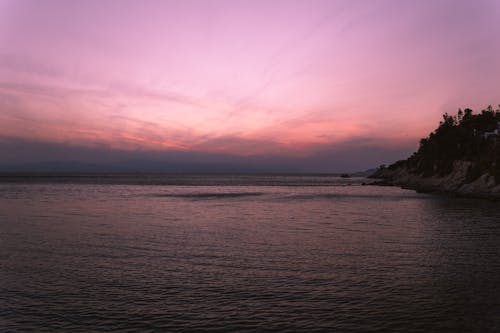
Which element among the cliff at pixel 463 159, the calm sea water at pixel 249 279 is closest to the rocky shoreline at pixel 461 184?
the cliff at pixel 463 159

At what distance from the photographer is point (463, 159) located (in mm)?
109000

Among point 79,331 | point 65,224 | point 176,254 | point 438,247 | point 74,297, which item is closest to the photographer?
point 79,331

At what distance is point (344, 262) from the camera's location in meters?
23.0

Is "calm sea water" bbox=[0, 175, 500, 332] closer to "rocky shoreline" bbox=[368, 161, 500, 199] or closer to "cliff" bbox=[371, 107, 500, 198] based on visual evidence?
"rocky shoreline" bbox=[368, 161, 500, 199]

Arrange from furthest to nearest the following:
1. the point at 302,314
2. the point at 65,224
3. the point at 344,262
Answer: the point at 65,224 → the point at 344,262 → the point at 302,314

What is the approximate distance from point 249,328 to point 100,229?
26242 mm

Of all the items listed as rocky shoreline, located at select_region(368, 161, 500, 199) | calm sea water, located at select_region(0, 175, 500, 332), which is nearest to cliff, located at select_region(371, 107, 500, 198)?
rocky shoreline, located at select_region(368, 161, 500, 199)

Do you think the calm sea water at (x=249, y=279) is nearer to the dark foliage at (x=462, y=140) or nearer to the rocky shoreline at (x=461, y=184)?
the rocky shoreline at (x=461, y=184)

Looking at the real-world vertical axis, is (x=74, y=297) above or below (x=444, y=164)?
below

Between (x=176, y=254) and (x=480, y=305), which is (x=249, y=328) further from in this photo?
(x=176, y=254)

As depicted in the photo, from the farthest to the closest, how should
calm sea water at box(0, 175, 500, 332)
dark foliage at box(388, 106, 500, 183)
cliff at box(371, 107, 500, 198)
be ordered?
dark foliage at box(388, 106, 500, 183) → cliff at box(371, 107, 500, 198) → calm sea water at box(0, 175, 500, 332)

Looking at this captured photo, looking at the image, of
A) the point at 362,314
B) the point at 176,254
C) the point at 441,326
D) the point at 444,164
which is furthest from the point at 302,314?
the point at 444,164

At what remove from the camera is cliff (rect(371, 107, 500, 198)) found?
8450cm

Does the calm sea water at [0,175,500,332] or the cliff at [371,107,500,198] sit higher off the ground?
the cliff at [371,107,500,198]
